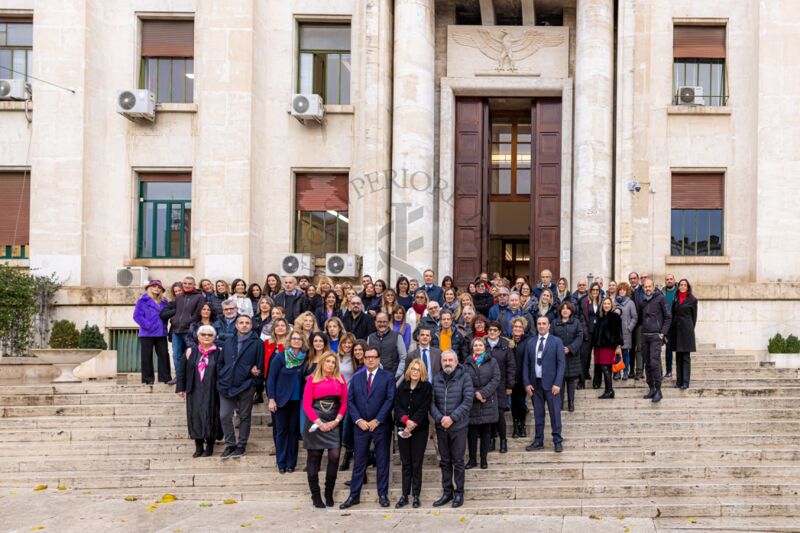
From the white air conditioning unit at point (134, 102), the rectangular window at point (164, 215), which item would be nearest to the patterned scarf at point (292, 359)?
the rectangular window at point (164, 215)

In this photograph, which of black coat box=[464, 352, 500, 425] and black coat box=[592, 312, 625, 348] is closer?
black coat box=[464, 352, 500, 425]

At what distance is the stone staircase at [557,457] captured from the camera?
10.2 metres

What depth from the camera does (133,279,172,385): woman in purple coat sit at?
1408 centimetres

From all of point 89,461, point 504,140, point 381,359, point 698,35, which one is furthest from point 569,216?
point 89,461

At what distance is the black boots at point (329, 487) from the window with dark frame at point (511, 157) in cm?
1232

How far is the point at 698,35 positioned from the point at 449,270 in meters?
8.13

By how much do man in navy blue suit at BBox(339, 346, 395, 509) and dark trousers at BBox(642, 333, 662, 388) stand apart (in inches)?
185

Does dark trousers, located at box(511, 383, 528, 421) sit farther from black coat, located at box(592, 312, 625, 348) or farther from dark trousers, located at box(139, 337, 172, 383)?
dark trousers, located at box(139, 337, 172, 383)

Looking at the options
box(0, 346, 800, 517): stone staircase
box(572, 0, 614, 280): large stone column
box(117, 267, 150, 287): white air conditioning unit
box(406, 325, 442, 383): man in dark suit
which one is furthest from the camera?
box(117, 267, 150, 287): white air conditioning unit

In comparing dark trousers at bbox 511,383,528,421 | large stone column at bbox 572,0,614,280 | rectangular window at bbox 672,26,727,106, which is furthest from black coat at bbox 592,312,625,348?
rectangular window at bbox 672,26,727,106

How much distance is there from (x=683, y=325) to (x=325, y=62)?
37.1 feet

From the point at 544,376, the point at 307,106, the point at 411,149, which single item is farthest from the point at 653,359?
the point at 307,106

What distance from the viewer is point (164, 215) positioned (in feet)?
66.1

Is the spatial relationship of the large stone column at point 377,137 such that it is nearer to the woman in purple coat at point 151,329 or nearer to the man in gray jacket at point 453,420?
the woman in purple coat at point 151,329
